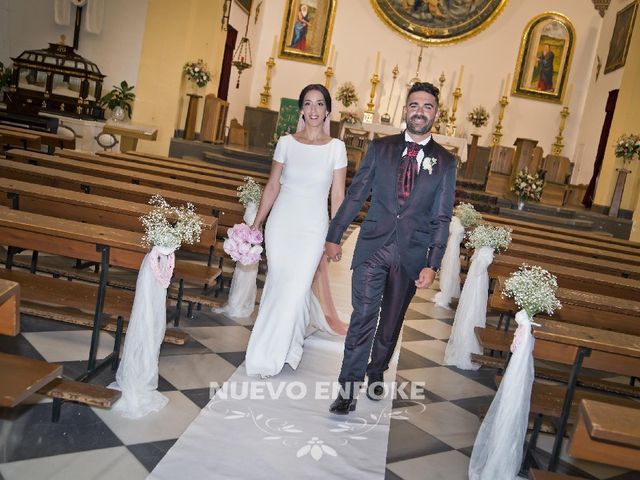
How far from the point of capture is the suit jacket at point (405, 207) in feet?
11.3

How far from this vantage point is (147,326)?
3.25 meters

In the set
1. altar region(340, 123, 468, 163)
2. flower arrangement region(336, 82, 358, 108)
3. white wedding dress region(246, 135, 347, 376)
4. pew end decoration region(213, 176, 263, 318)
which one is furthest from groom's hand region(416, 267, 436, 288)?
flower arrangement region(336, 82, 358, 108)

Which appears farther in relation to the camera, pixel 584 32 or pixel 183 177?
pixel 584 32

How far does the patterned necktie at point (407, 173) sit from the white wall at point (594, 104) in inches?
539

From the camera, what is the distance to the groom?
3.44m

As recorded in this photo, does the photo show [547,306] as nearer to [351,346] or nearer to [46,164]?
[351,346]

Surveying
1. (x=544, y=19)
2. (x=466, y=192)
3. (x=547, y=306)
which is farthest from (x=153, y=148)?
(x=547, y=306)

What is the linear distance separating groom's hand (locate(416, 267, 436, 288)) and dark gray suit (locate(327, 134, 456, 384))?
0.05 m

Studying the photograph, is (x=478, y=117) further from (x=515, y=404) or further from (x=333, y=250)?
(x=515, y=404)

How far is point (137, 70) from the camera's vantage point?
45.6ft

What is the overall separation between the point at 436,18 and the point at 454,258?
1235 centimetres

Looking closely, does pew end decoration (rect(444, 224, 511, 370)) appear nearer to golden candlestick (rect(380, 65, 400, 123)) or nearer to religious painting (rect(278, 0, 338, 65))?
golden candlestick (rect(380, 65, 400, 123))

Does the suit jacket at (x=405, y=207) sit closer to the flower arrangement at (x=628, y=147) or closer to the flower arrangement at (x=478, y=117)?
the flower arrangement at (x=628, y=147)

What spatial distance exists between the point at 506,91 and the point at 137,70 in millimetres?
9286
